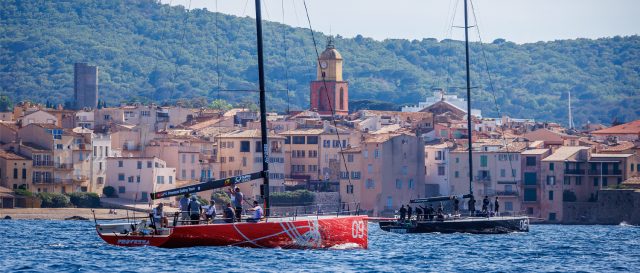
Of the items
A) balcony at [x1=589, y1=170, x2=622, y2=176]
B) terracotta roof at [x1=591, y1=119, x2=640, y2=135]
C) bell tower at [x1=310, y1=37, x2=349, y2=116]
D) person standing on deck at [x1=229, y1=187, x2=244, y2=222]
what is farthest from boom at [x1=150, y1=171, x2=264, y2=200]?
bell tower at [x1=310, y1=37, x2=349, y2=116]

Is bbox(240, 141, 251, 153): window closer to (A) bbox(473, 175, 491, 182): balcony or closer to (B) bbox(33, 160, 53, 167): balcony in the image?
(B) bbox(33, 160, 53, 167): balcony

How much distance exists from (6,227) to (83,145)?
125ft

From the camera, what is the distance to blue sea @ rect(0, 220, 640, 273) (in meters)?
43.3

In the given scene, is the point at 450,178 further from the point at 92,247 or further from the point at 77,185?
the point at 92,247

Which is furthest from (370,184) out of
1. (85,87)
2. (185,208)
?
(85,87)

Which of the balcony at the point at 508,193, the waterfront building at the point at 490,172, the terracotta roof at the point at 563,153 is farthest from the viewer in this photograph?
the waterfront building at the point at 490,172

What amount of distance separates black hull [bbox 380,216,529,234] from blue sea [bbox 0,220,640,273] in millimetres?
A: 4904

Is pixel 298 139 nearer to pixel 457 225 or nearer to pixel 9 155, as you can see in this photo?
pixel 9 155

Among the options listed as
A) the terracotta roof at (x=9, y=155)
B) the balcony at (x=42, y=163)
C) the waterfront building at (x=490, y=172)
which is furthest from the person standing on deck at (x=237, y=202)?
the waterfront building at (x=490, y=172)

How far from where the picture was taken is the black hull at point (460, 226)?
7131cm

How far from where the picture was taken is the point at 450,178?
118625mm

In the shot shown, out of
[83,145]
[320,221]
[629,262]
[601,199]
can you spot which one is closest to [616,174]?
[601,199]

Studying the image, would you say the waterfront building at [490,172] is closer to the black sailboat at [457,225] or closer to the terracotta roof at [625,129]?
the terracotta roof at [625,129]

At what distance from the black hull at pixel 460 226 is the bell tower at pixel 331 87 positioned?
84393 mm
